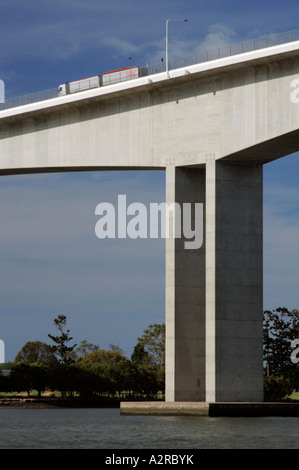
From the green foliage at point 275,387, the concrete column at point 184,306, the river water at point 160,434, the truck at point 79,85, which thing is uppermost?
the truck at point 79,85

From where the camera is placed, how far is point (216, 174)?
58312mm

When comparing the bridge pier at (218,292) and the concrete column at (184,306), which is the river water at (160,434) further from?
the concrete column at (184,306)

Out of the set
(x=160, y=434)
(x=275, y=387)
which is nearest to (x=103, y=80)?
(x=160, y=434)

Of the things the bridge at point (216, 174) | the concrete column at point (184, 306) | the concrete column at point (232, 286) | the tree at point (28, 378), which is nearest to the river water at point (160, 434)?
the concrete column at point (232, 286)

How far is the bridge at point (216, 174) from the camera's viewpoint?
2235 inches

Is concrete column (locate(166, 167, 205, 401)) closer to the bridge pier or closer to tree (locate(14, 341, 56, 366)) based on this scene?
the bridge pier

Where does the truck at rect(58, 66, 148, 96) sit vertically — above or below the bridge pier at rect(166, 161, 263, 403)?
above

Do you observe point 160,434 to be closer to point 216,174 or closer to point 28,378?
point 216,174

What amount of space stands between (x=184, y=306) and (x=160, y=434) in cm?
1574

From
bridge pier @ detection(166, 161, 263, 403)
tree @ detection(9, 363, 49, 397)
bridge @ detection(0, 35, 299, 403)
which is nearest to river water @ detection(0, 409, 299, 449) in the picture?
bridge pier @ detection(166, 161, 263, 403)

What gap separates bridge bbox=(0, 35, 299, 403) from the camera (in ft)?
186

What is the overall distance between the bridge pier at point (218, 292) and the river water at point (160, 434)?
11.1 ft

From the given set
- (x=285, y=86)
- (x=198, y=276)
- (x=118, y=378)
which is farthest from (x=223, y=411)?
(x=118, y=378)

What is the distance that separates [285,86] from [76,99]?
50.2 ft
